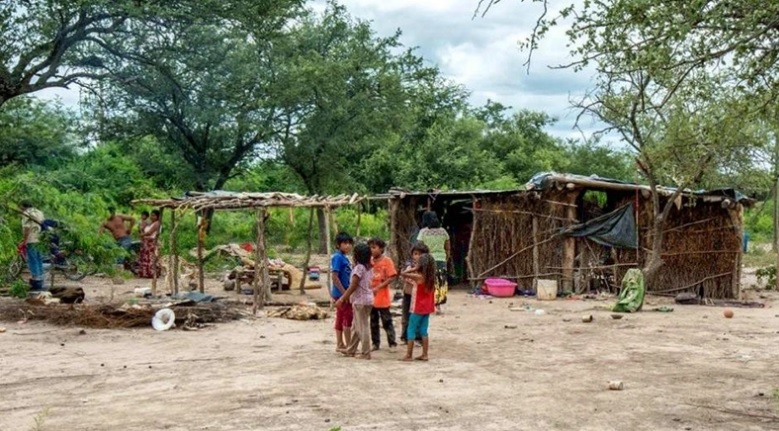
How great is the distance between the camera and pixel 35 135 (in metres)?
29.3

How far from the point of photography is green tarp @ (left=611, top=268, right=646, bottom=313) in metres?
14.1

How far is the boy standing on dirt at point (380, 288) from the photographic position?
30.3ft

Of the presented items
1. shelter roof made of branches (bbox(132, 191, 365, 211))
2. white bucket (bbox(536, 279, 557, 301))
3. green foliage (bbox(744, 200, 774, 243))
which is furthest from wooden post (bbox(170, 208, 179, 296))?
green foliage (bbox(744, 200, 774, 243))

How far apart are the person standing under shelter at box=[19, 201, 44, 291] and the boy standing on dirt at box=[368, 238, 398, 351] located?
24.6ft

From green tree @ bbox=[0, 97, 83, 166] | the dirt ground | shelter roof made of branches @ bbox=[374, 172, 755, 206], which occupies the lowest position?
the dirt ground

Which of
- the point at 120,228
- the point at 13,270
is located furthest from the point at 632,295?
the point at 13,270

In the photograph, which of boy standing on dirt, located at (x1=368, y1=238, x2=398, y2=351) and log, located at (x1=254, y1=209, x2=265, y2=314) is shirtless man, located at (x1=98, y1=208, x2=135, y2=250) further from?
boy standing on dirt, located at (x1=368, y1=238, x2=398, y2=351)

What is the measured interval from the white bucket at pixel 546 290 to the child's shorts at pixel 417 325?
781 cm

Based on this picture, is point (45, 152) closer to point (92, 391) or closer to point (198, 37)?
point (198, 37)

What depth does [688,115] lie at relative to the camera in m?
17.6

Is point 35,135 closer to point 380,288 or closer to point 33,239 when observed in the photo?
point 33,239

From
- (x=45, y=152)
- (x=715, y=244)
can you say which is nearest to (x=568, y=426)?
(x=715, y=244)

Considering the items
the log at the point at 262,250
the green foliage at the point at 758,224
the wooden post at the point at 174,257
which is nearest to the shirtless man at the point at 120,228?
the wooden post at the point at 174,257

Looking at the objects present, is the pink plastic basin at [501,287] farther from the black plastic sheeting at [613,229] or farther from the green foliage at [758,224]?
the green foliage at [758,224]
